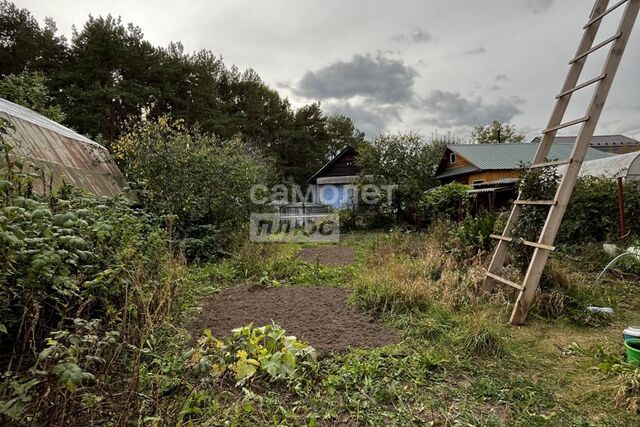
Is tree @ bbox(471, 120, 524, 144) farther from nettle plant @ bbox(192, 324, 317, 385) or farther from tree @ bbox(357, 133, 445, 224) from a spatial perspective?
nettle plant @ bbox(192, 324, 317, 385)

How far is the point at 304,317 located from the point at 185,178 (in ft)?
14.2

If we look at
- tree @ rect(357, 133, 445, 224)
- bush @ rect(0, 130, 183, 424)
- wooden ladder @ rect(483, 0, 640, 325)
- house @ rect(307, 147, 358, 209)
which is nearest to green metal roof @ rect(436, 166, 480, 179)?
tree @ rect(357, 133, 445, 224)

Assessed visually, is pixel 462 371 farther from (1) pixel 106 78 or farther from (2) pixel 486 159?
(1) pixel 106 78

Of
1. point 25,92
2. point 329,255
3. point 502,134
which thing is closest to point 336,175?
point 329,255

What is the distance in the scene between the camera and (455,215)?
10.1 meters

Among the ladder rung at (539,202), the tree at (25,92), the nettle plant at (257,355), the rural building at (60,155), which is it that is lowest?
the nettle plant at (257,355)

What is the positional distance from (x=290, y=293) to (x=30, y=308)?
298cm

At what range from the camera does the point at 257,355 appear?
238 cm

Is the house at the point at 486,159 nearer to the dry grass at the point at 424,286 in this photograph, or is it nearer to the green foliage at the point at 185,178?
the dry grass at the point at 424,286

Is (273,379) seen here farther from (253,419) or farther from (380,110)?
(380,110)

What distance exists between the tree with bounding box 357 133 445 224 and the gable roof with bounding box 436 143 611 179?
4324 millimetres

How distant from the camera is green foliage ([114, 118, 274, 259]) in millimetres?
6285

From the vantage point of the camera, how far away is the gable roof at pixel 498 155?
15470 millimetres

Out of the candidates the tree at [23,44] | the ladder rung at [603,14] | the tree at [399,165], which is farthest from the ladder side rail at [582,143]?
the tree at [23,44]
